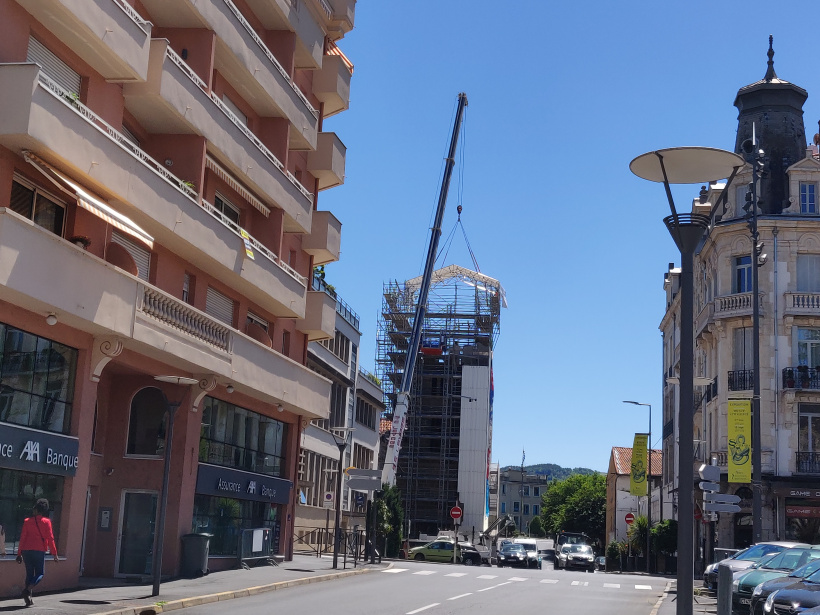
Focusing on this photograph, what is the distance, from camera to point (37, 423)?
2025 centimetres

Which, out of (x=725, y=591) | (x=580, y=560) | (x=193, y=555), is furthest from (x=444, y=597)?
(x=580, y=560)

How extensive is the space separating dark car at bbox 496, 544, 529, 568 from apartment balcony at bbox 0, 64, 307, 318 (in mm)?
31378

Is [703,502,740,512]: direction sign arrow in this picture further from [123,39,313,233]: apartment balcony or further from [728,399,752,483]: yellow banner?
[728,399,752,483]: yellow banner

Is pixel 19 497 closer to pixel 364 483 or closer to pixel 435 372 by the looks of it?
pixel 364 483

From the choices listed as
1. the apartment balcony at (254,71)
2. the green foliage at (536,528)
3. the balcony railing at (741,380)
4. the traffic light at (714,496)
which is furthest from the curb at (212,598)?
the green foliage at (536,528)

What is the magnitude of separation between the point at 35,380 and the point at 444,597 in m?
10.1

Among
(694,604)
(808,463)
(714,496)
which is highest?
(808,463)

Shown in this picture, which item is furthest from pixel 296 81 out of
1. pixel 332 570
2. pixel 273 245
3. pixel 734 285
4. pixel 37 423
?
pixel 734 285

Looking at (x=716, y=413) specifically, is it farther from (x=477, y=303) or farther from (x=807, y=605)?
(x=477, y=303)

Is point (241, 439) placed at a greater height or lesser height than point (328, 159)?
lesser

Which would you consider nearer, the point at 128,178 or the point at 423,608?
the point at 423,608

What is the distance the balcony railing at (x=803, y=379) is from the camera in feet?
155

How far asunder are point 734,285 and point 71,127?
→ 37.1 meters

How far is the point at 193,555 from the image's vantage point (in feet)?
86.9
